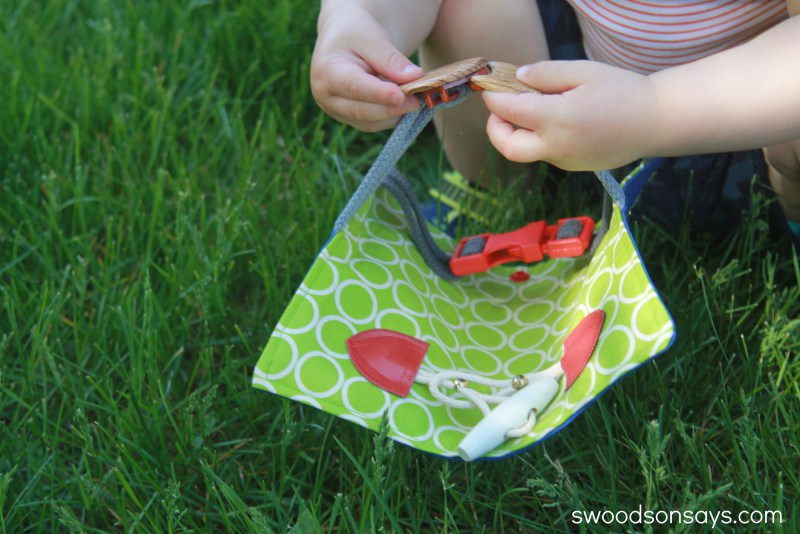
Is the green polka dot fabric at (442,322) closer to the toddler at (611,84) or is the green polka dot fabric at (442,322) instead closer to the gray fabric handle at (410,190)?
the gray fabric handle at (410,190)

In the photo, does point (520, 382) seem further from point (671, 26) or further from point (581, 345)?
point (671, 26)

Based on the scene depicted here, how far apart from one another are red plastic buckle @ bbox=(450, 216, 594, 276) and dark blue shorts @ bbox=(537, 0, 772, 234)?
0.21 meters

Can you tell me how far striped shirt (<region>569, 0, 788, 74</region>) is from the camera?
3.58ft

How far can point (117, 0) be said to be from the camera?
1.84 metres

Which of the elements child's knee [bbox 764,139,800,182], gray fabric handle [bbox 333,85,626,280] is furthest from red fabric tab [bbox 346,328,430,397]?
child's knee [bbox 764,139,800,182]

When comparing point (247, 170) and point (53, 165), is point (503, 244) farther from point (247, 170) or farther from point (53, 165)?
point (53, 165)

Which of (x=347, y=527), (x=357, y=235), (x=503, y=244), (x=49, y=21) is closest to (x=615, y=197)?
(x=503, y=244)

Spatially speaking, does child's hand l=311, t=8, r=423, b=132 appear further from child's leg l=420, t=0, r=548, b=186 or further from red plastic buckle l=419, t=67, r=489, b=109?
child's leg l=420, t=0, r=548, b=186

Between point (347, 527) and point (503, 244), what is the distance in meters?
A: 0.41

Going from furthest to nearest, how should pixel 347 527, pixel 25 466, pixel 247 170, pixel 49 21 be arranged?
pixel 49 21, pixel 247 170, pixel 25 466, pixel 347 527

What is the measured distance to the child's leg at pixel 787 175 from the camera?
112 centimetres

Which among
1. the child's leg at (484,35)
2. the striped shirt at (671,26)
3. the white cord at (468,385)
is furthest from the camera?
the child's leg at (484,35)

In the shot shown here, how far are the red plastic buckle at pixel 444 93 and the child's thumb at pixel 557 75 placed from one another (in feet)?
0.25

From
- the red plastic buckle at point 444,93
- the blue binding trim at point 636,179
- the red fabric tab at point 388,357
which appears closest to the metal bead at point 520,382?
the red fabric tab at point 388,357
